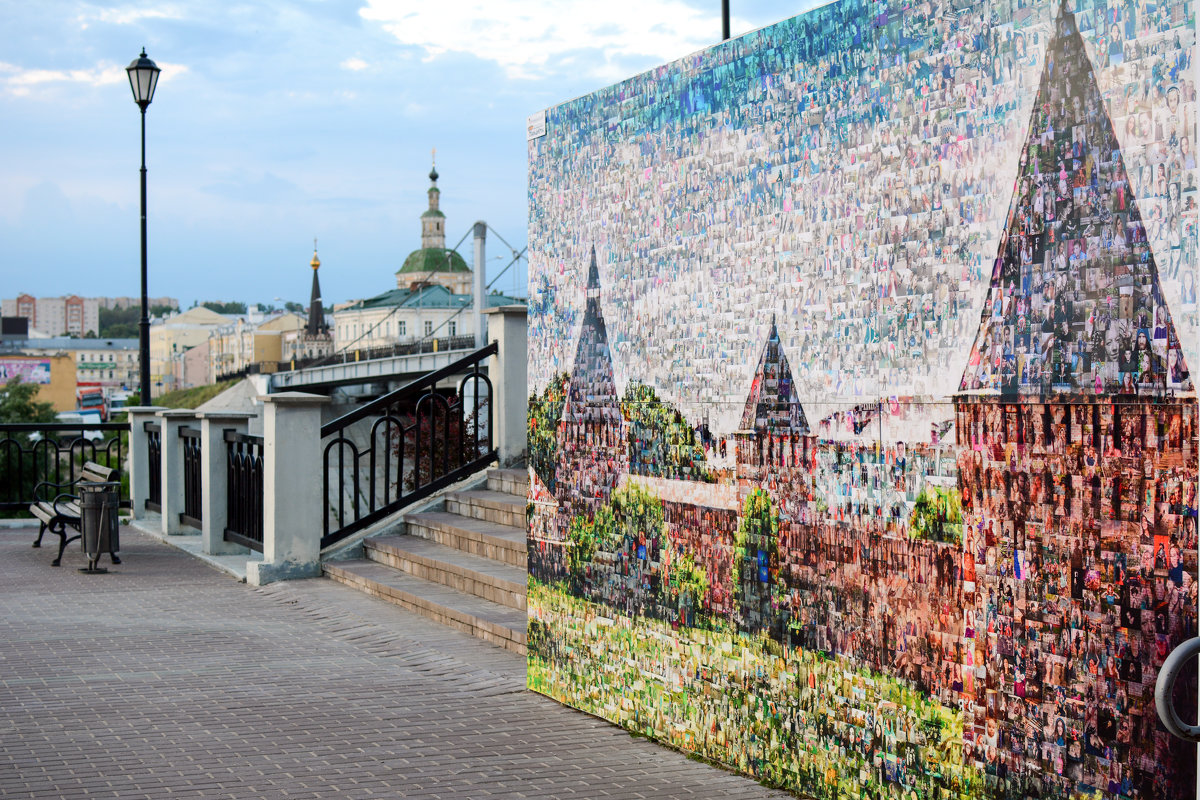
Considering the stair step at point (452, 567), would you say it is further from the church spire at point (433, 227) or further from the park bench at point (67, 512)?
the church spire at point (433, 227)

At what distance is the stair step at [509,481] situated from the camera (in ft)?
35.5

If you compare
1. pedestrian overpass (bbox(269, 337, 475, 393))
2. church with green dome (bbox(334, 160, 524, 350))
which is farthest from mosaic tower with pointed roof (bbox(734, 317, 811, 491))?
church with green dome (bbox(334, 160, 524, 350))

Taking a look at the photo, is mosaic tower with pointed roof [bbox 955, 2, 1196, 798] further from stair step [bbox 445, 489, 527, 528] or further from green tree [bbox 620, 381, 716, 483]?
stair step [bbox 445, 489, 527, 528]

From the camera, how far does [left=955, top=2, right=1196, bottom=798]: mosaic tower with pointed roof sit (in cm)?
350

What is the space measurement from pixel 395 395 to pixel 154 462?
5917mm

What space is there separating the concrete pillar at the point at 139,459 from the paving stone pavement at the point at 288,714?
19.4 feet

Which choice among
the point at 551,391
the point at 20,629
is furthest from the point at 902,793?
the point at 20,629

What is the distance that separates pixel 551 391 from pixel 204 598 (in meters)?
5.03

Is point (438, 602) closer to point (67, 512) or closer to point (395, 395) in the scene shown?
point (395, 395)

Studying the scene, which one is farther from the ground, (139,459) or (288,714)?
(139,459)

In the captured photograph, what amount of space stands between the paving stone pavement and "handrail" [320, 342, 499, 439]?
176cm

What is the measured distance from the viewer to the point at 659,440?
18.8 ft

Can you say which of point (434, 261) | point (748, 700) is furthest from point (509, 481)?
point (434, 261)

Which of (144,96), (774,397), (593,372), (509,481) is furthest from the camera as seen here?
(144,96)
